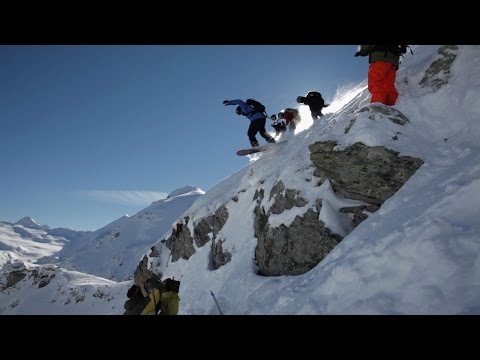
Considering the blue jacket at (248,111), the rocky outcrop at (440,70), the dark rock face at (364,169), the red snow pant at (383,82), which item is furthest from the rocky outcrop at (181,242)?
the rocky outcrop at (440,70)

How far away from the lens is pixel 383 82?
902 centimetres

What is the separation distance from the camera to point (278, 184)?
10.5 meters

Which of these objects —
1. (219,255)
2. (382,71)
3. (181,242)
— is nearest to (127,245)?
(181,242)

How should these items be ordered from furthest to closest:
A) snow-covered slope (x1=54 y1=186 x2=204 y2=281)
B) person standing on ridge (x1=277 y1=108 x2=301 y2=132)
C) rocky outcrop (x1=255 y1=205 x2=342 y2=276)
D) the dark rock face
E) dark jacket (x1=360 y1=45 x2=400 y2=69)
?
snow-covered slope (x1=54 y1=186 x2=204 y2=281) → person standing on ridge (x1=277 y1=108 x2=301 y2=132) → dark jacket (x1=360 y1=45 x2=400 y2=69) → rocky outcrop (x1=255 y1=205 x2=342 y2=276) → the dark rock face

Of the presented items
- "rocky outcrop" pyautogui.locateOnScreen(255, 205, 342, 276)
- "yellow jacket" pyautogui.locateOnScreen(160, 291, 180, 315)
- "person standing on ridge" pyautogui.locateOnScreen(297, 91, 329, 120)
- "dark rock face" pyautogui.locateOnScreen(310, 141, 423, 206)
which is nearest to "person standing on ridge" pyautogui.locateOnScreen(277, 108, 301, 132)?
"person standing on ridge" pyautogui.locateOnScreen(297, 91, 329, 120)

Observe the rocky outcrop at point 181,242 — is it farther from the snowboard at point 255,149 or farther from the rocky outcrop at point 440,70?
the rocky outcrop at point 440,70

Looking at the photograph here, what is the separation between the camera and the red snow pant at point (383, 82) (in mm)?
8883

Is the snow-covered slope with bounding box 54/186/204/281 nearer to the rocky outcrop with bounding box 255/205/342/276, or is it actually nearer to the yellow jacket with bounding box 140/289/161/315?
the rocky outcrop with bounding box 255/205/342/276

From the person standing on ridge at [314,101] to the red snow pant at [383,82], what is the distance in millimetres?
4436

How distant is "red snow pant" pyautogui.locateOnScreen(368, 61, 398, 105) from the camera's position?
29.1 feet
